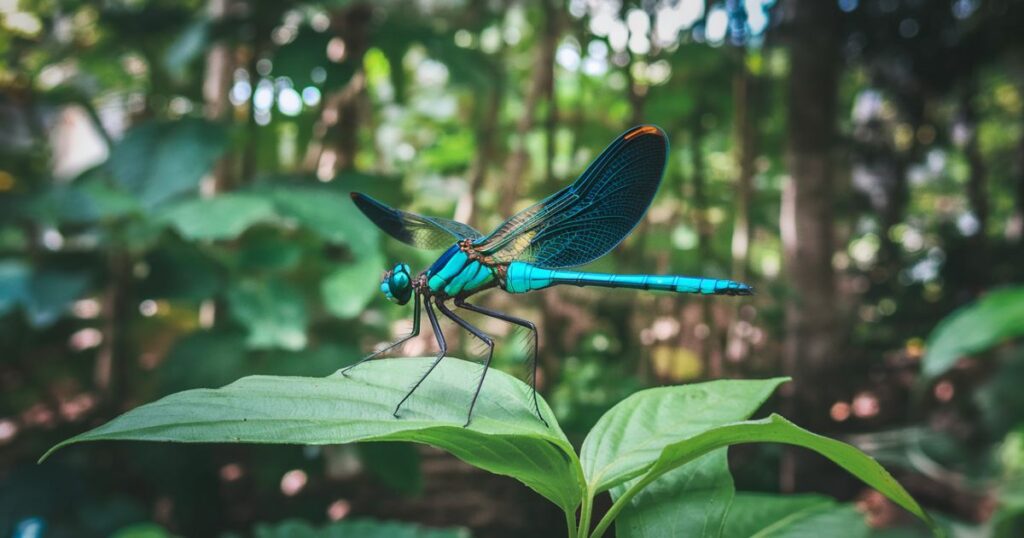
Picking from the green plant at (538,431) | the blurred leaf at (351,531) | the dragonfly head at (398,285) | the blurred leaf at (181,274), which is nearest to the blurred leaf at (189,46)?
the blurred leaf at (181,274)

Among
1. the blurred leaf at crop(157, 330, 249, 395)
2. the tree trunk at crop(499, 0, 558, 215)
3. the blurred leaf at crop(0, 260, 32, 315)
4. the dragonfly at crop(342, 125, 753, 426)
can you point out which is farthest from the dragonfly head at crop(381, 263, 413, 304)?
the tree trunk at crop(499, 0, 558, 215)

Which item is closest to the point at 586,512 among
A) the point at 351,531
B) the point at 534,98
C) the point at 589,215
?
the point at 589,215

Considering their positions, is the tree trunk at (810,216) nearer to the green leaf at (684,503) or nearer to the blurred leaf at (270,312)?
the blurred leaf at (270,312)

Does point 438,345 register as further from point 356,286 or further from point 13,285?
point 13,285

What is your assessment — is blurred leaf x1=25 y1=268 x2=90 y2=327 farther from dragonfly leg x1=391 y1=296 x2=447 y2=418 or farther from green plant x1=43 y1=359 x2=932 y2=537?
green plant x1=43 y1=359 x2=932 y2=537

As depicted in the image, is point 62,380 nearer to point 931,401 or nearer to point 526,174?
point 526,174

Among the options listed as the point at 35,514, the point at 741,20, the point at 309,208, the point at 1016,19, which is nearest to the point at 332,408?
the point at 309,208
